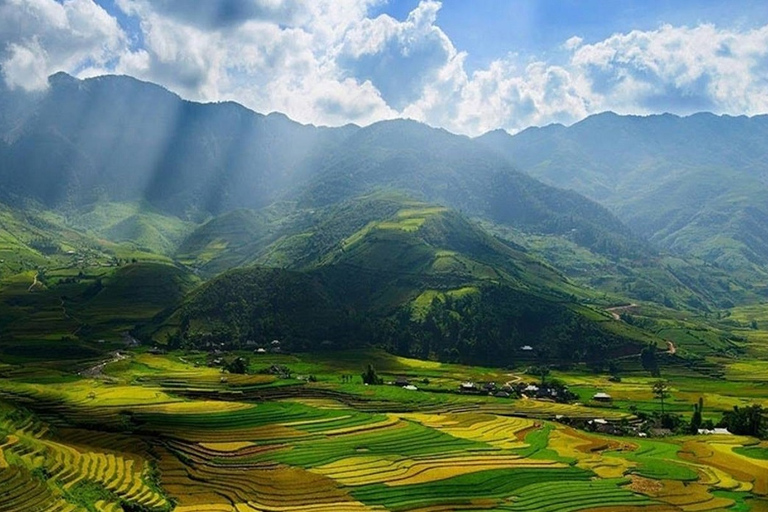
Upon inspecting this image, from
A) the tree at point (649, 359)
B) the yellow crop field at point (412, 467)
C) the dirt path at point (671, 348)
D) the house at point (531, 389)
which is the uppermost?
the dirt path at point (671, 348)

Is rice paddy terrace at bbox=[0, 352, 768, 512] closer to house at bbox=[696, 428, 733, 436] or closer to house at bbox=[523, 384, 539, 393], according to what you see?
house at bbox=[696, 428, 733, 436]

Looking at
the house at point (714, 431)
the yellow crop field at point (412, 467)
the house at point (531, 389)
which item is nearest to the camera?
the yellow crop field at point (412, 467)

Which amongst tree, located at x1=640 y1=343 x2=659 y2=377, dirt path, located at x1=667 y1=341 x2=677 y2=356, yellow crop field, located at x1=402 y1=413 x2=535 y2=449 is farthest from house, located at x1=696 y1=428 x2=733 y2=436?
dirt path, located at x1=667 y1=341 x2=677 y2=356

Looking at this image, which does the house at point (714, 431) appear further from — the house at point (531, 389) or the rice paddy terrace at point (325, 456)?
the house at point (531, 389)

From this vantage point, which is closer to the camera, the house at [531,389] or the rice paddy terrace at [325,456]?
the rice paddy terrace at [325,456]

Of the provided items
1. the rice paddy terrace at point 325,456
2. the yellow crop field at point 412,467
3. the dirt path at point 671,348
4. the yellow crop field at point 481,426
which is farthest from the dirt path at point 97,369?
the dirt path at point 671,348

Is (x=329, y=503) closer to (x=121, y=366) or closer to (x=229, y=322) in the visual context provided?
(x=121, y=366)

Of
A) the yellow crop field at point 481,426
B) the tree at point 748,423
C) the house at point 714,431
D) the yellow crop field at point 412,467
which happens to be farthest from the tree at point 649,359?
the yellow crop field at point 412,467

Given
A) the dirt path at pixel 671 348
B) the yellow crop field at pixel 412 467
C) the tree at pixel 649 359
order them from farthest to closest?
the dirt path at pixel 671 348 < the tree at pixel 649 359 < the yellow crop field at pixel 412 467

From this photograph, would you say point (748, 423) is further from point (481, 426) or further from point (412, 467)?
point (412, 467)

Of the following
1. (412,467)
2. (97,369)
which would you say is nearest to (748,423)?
Result: (412,467)

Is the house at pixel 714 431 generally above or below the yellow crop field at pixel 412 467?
above
